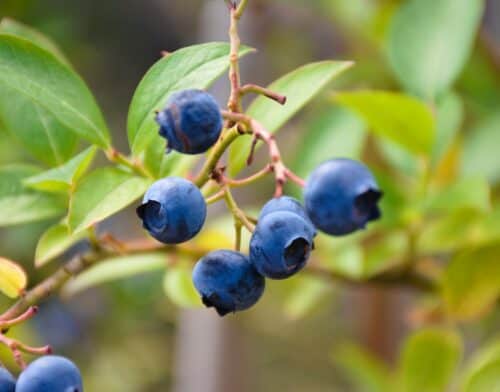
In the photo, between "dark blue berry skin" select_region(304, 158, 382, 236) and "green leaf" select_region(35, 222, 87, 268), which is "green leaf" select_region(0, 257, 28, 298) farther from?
"dark blue berry skin" select_region(304, 158, 382, 236)

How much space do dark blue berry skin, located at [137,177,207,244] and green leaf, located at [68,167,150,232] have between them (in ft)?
0.11

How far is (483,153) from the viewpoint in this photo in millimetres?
1084

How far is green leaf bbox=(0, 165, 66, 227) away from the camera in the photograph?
700 millimetres

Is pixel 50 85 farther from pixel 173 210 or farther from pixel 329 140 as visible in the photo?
pixel 329 140

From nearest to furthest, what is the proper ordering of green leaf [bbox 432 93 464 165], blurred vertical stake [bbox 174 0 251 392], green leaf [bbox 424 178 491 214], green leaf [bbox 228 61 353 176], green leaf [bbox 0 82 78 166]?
green leaf [bbox 228 61 353 176] → green leaf [bbox 0 82 78 166] → green leaf [bbox 424 178 491 214] → green leaf [bbox 432 93 464 165] → blurred vertical stake [bbox 174 0 251 392]

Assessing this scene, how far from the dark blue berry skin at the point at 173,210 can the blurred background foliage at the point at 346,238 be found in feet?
0.48

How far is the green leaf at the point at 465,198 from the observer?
0.84 meters

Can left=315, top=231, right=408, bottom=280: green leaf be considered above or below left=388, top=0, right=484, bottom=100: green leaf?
below

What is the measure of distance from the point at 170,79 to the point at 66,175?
0.12 m

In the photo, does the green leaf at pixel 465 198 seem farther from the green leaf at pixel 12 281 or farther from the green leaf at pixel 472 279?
the green leaf at pixel 12 281

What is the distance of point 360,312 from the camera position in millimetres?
1952

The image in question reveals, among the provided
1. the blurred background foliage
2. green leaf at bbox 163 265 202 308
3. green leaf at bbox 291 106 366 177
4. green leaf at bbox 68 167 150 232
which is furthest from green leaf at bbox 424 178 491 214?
green leaf at bbox 68 167 150 232

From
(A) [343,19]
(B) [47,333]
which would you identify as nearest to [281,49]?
(A) [343,19]

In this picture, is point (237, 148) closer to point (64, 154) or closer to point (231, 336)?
point (64, 154)
